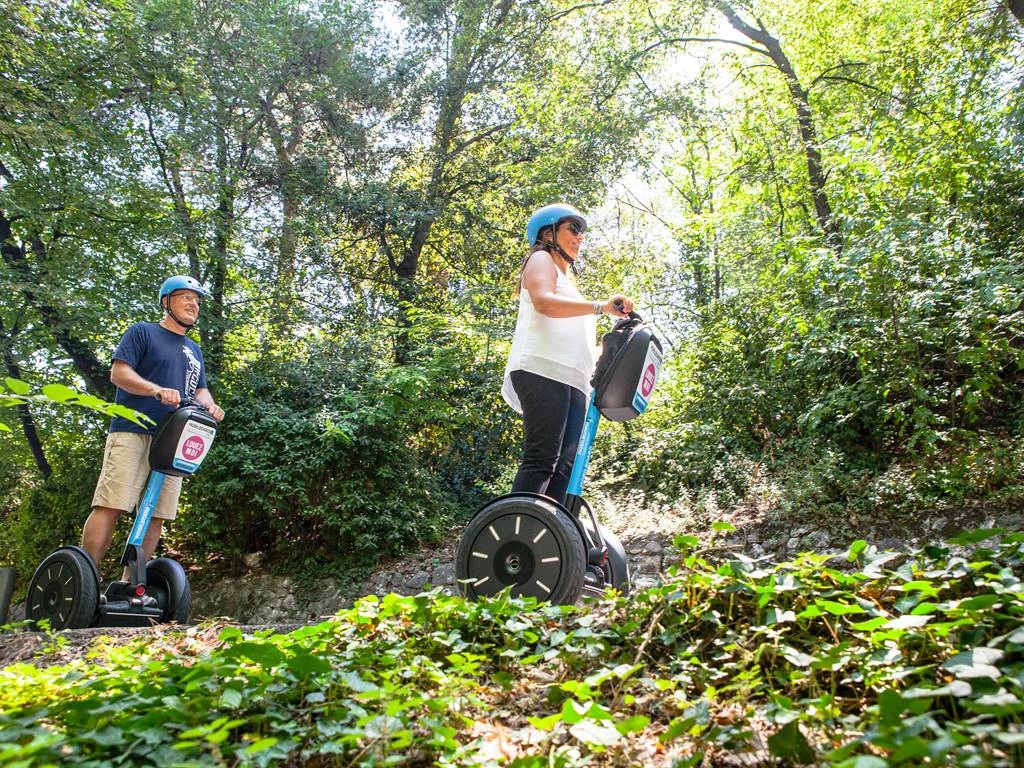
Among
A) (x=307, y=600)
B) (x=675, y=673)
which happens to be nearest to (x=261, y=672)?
(x=675, y=673)

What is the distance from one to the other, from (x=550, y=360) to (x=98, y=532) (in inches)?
110

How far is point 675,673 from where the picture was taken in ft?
6.30

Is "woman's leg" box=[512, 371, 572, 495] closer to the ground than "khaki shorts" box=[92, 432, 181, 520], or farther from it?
farther from it

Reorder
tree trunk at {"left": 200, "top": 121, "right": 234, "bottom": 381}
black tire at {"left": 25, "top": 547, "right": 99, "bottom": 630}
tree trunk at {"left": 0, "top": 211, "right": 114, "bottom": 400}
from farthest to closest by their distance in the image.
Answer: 1. tree trunk at {"left": 200, "top": 121, "right": 234, "bottom": 381}
2. tree trunk at {"left": 0, "top": 211, "right": 114, "bottom": 400}
3. black tire at {"left": 25, "top": 547, "right": 99, "bottom": 630}

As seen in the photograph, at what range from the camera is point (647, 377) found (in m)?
3.14

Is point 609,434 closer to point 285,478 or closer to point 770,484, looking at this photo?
point 770,484

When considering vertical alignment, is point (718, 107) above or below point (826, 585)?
above

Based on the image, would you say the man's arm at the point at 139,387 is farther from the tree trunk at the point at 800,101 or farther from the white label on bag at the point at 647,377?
the tree trunk at the point at 800,101

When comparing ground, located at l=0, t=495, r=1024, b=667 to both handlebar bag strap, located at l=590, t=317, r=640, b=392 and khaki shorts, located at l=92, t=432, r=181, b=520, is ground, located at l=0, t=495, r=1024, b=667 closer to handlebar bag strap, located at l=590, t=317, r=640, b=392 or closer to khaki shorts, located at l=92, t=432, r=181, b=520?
khaki shorts, located at l=92, t=432, r=181, b=520

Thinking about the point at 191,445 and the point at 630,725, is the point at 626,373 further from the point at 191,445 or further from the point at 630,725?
the point at 191,445

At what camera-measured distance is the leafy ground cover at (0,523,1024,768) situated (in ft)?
4.54

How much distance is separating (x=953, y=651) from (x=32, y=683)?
2356 millimetres

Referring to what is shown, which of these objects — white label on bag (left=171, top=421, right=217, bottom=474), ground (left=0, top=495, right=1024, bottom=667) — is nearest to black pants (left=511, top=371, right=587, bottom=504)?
ground (left=0, top=495, right=1024, bottom=667)

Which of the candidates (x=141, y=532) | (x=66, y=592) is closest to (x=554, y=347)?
(x=141, y=532)
